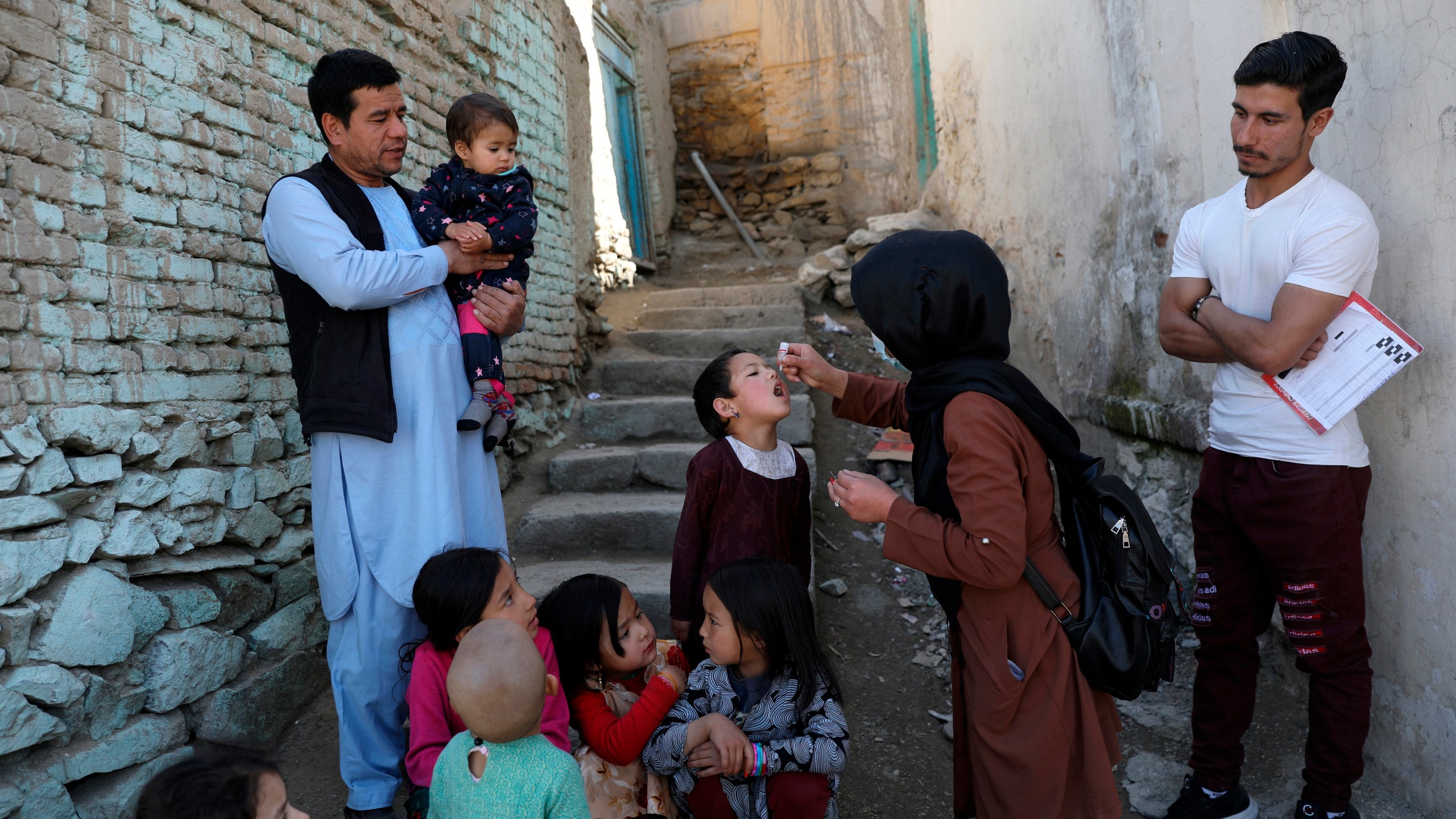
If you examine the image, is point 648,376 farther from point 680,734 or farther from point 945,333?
point 945,333

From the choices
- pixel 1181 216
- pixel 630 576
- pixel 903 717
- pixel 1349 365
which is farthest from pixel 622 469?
pixel 1349 365

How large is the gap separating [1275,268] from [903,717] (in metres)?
1.94

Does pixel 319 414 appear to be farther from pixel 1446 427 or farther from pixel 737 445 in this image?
pixel 1446 427

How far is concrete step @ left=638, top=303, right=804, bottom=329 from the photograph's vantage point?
→ 20.2ft

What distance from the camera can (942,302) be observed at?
5.81 ft

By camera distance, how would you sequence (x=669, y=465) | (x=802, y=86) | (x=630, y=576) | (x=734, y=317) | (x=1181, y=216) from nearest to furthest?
(x=1181, y=216) → (x=630, y=576) → (x=669, y=465) → (x=734, y=317) → (x=802, y=86)

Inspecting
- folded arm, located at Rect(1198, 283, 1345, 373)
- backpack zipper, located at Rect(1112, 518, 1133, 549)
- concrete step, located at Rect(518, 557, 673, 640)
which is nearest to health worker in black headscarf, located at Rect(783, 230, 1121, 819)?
backpack zipper, located at Rect(1112, 518, 1133, 549)

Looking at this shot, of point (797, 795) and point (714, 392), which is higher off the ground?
point (714, 392)

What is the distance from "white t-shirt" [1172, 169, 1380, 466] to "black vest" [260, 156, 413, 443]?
2.15 m

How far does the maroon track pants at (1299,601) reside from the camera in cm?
209

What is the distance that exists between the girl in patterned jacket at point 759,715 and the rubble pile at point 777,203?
7638mm

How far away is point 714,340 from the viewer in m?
5.75

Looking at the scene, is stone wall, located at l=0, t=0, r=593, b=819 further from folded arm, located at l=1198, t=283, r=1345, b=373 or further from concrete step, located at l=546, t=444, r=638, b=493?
folded arm, located at l=1198, t=283, r=1345, b=373

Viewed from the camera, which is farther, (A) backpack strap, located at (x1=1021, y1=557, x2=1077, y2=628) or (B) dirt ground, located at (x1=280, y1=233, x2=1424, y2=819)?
(B) dirt ground, located at (x1=280, y1=233, x2=1424, y2=819)
